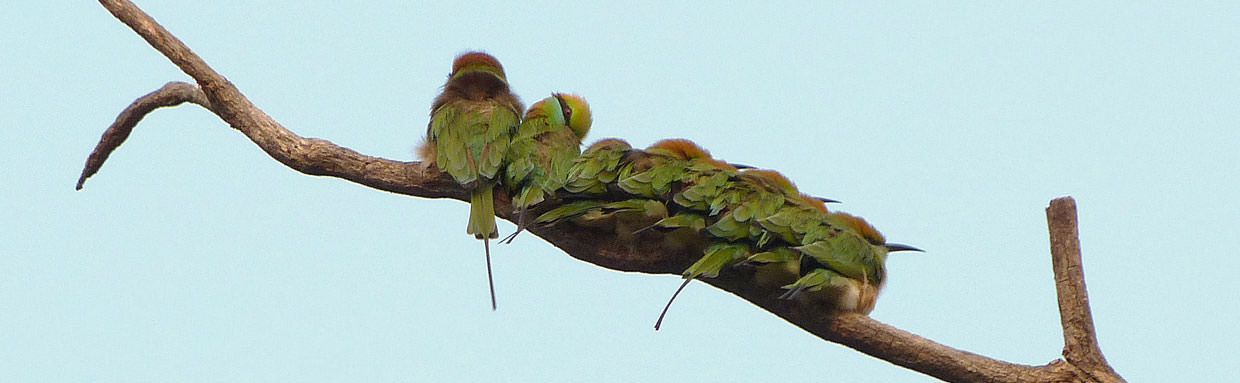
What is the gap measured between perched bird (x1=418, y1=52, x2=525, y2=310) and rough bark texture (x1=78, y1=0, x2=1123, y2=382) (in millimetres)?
101

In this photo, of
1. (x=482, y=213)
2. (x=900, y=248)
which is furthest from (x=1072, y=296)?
(x=482, y=213)

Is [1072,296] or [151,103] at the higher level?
[151,103]

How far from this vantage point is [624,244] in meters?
3.79

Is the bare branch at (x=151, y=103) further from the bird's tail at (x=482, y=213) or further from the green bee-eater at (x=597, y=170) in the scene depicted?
the green bee-eater at (x=597, y=170)

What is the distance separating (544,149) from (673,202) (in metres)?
0.44

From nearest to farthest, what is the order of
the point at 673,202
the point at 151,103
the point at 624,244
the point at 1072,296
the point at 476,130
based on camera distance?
1. the point at 1072,296
2. the point at 673,202
3. the point at 624,244
4. the point at 476,130
5. the point at 151,103

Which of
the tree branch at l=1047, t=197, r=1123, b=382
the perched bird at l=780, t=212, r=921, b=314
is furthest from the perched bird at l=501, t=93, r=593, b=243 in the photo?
the tree branch at l=1047, t=197, r=1123, b=382

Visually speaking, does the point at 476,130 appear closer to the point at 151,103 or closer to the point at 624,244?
the point at 624,244

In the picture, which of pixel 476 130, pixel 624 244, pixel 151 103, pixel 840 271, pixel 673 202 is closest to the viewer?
pixel 840 271

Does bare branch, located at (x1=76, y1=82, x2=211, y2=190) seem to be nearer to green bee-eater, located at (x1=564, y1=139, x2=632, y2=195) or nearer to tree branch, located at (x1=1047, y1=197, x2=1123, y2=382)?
green bee-eater, located at (x1=564, y1=139, x2=632, y2=195)

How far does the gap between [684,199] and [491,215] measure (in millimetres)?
565

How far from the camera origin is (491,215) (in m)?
3.73

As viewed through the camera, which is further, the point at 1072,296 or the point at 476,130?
the point at 476,130

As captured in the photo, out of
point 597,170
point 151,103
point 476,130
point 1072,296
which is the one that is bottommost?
point 1072,296
